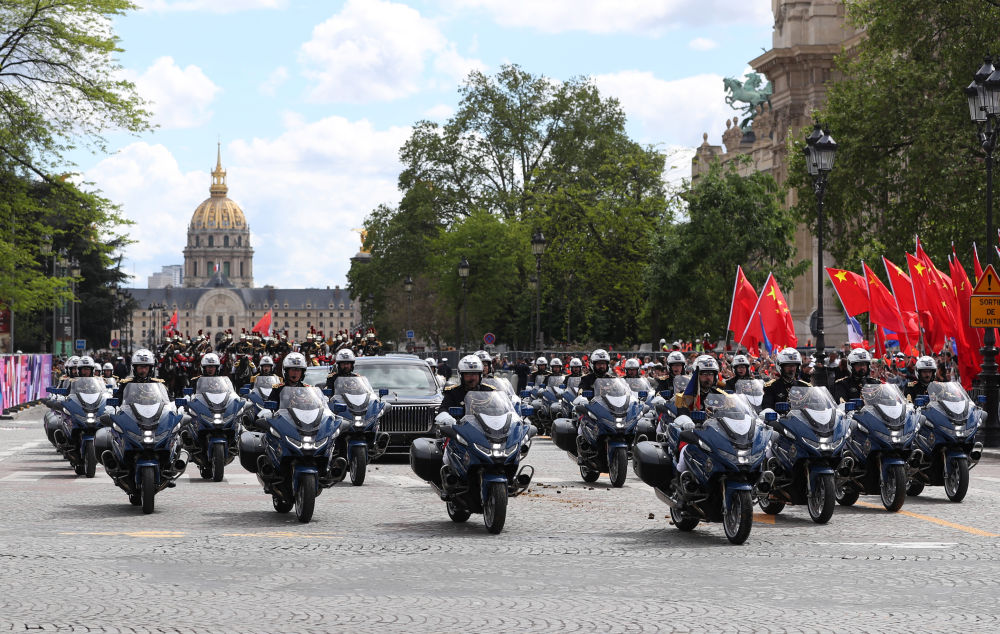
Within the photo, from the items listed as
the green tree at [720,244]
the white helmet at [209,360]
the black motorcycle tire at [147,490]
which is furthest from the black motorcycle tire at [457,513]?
the green tree at [720,244]

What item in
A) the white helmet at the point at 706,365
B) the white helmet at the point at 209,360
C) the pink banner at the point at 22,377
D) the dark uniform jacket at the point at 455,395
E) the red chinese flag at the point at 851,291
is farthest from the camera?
the pink banner at the point at 22,377

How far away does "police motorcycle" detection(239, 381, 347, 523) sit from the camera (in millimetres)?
13969

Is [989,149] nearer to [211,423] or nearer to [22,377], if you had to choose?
[211,423]

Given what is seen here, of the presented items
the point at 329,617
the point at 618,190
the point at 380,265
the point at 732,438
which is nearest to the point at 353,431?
the point at 732,438

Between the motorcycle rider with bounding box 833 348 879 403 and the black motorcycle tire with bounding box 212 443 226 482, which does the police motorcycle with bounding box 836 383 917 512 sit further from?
the black motorcycle tire with bounding box 212 443 226 482

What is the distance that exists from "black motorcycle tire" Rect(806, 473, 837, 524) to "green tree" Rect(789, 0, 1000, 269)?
2516 cm

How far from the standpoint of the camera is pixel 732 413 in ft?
41.7

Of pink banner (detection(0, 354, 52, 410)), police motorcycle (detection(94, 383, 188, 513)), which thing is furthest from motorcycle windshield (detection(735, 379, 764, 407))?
pink banner (detection(0, 354, 52, 410))

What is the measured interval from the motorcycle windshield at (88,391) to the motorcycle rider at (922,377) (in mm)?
10043

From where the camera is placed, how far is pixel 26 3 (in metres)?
39.0

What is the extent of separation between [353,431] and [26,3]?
24.8 metres

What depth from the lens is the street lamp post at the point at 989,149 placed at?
2481cm

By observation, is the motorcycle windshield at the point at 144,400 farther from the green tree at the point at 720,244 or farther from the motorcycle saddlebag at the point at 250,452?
the green tree at the point at 720,244

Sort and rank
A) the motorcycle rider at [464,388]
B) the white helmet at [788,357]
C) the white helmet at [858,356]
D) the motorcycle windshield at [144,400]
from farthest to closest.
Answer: the white helmet at [858,356] → the motorcycle windshield at [144,400] → the white helmet at [788,357] → the motorcycle rider at [464,388]
